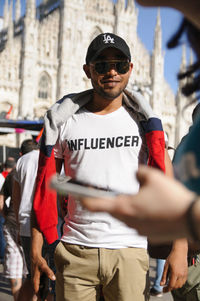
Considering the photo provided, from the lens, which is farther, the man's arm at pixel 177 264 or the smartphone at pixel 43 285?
the smartphone at pixel 43 285

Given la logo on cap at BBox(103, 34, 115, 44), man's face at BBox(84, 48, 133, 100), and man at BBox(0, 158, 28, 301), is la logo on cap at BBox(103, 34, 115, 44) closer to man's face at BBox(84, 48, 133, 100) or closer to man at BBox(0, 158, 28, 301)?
man's face at BBox(84, 48, 133, 100)

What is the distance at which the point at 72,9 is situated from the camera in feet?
104

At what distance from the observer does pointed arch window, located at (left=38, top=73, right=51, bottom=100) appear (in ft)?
96.6

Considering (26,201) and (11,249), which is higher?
(26,201)

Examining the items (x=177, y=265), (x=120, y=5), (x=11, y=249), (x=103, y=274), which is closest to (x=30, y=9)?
(x=120, y=5)

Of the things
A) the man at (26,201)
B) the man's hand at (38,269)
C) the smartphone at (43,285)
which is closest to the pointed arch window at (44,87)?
the man at (26,201)

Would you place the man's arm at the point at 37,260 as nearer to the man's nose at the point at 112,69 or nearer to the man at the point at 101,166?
the man at the point at 101,166

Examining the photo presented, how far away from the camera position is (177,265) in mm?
1608

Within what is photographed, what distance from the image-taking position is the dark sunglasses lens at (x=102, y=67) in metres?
1.86

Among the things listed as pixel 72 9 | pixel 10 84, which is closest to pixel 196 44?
pixel 10 84

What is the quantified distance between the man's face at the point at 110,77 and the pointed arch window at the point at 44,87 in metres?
27.8

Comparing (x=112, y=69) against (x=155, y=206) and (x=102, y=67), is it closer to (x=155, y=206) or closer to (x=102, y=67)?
(x=102, y=67)

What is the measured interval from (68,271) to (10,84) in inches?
1077

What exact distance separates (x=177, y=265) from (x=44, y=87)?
2897 centimetres
